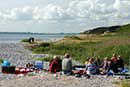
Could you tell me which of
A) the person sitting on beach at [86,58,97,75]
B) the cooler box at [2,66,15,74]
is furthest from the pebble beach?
the cooler box at [2,66,15,74]

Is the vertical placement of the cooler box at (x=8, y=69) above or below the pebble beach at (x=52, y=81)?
above

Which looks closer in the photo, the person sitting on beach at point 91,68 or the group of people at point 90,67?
the group of people at point 90,67

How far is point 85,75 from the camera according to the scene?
98.3 ft

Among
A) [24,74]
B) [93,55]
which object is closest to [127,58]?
[93,55]

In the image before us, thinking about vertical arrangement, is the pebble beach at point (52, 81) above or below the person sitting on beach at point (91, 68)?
below

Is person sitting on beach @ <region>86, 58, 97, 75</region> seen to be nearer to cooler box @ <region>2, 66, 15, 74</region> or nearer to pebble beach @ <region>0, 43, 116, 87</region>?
pebble beach @ <region>0, 43, 116, 87</region>

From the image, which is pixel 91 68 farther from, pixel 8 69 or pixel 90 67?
pixel 8 69

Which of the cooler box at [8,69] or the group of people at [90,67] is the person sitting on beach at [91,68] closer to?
the group of people at [90,67]

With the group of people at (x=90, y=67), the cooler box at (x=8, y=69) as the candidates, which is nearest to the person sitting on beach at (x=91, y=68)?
the group of people at (x=90, y=67)

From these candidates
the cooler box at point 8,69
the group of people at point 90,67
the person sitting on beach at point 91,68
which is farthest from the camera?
the cooler box at point 8,69

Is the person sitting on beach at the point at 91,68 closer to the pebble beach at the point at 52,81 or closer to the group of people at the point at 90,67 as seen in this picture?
the group of people at the point at 90,67

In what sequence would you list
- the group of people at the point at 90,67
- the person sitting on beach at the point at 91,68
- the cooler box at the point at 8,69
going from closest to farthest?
1. the group of people at the point at 90,67
2. the person sitting on beach at the point at 91,68
3. the cooler box at the point at 8,69

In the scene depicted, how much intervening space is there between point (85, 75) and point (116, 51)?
48.4 ft

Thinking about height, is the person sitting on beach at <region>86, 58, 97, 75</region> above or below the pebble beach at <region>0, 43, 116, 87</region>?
above
